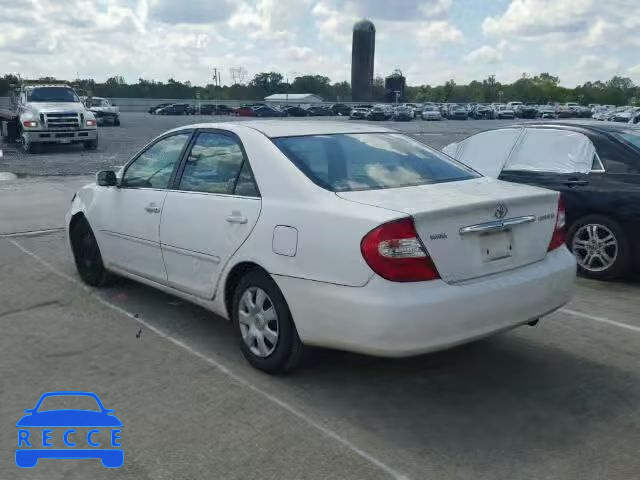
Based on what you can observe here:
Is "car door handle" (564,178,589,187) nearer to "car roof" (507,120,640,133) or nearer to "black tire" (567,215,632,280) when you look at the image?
"black tire" (567,215,632,280)

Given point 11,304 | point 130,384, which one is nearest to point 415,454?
point 130,384

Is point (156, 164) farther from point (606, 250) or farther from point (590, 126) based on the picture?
point (590, 126)

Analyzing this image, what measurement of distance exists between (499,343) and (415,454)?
177cm

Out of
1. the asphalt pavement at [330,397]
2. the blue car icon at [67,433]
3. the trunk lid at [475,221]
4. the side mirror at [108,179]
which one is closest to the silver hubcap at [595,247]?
the asphalt pavement at [330,397]

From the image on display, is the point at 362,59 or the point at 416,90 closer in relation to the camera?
the point at 362,59

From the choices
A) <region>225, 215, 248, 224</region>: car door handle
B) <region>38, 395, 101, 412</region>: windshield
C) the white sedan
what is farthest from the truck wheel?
<region>38, 395, 101, 412</region>: windshield

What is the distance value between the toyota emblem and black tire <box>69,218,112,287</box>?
3701 mm

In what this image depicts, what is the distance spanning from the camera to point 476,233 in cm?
375

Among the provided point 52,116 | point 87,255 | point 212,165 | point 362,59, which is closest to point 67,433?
point 212,165

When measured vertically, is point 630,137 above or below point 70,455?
above

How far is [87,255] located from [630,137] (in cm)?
556

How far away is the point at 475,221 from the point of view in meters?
3.74

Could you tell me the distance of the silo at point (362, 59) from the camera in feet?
436

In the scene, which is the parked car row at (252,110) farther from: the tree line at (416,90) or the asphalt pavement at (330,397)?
the asphalt pavement at (330,397)
